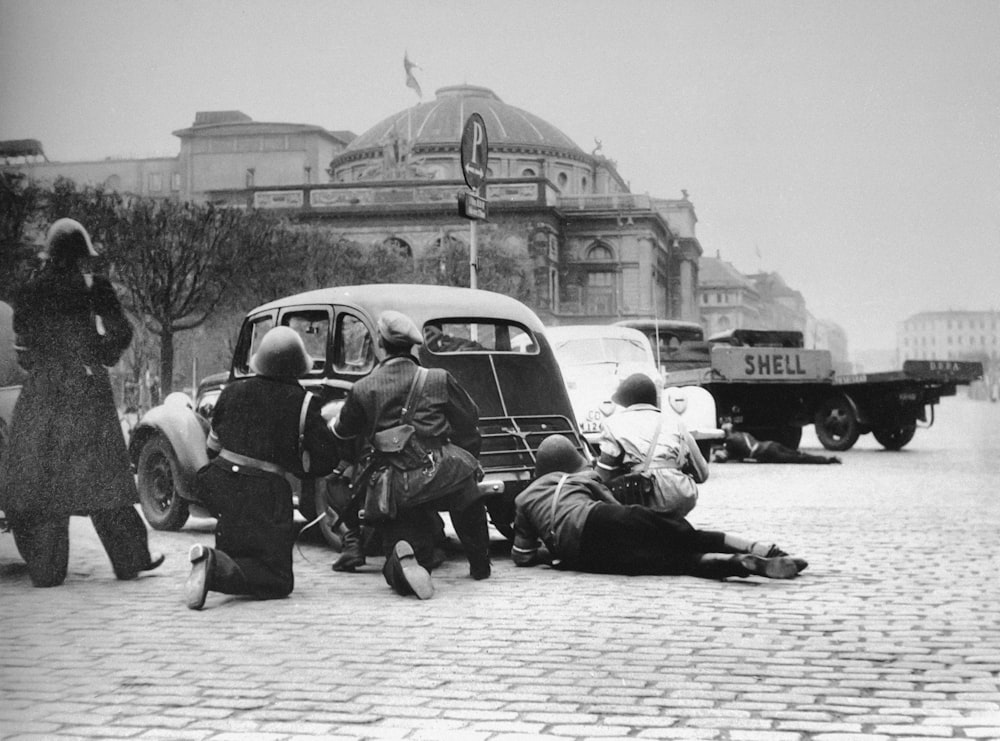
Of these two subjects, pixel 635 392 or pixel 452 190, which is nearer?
pixel 452 190

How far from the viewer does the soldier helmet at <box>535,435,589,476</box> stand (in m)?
6.75

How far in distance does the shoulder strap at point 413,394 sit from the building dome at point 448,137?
3.04 ft

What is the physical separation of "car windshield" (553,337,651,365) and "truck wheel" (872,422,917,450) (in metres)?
4.31

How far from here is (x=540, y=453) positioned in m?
6.76

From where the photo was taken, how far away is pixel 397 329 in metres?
6.27

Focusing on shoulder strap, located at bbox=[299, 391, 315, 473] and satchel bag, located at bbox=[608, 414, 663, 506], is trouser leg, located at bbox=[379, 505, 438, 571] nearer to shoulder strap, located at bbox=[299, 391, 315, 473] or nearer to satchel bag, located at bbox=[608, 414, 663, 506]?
shoulder strap, located at bbox=[299, 391, 315, 473]

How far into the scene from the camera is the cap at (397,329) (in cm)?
624

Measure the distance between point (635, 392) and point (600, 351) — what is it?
2761 mm

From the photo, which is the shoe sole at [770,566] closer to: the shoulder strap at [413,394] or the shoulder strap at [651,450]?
the shoulder strap at [651,450]

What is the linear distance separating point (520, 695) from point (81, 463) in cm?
177

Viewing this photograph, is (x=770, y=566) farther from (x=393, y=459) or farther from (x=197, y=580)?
(x=197, y=580)

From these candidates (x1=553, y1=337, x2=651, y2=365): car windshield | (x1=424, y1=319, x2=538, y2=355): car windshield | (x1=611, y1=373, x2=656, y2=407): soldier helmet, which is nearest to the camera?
(x1=424, y1=319, x2=538, y2=355): car windshield

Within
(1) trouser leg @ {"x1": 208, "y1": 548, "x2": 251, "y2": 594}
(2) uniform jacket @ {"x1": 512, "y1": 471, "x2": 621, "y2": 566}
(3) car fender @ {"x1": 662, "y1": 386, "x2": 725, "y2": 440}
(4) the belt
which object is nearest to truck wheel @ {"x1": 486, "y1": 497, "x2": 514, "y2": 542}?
(2) uniform jacket @ {"x1": 512, "y1": 471, "x2": 621, "y2": 566}

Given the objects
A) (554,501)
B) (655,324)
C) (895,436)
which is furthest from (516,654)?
(895,436)
